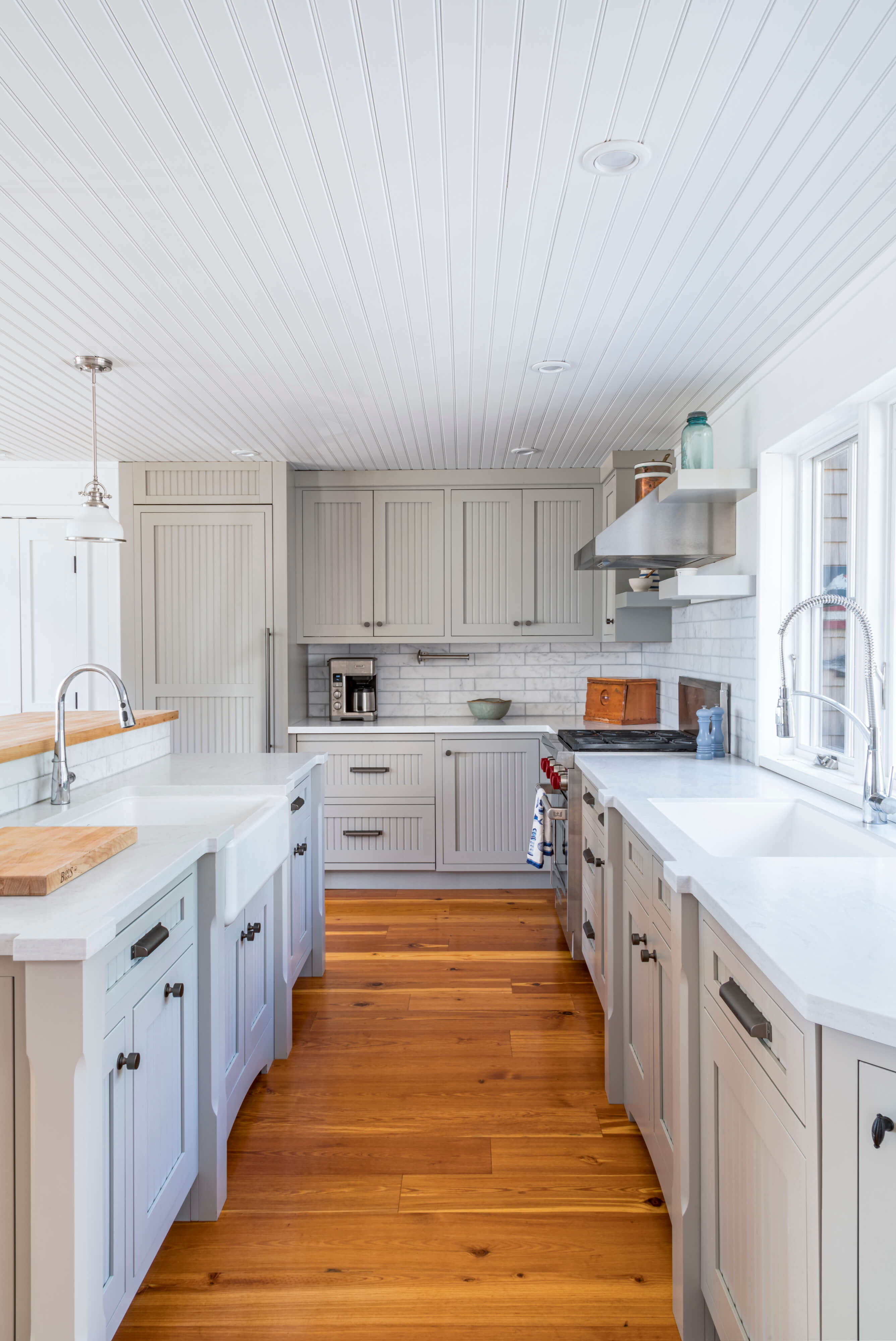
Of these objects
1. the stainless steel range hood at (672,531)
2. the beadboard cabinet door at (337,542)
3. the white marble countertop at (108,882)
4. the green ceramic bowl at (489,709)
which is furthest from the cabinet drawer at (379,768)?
the white marble countertop at (108,882)

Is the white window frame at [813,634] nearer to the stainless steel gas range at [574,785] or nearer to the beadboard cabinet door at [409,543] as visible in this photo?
the stainless steel gas range at [574,785]

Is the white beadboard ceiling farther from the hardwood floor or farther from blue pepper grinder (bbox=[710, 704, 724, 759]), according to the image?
the hardwood floor

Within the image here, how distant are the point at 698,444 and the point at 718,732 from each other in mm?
1153

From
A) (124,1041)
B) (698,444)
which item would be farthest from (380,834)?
(124,1041)

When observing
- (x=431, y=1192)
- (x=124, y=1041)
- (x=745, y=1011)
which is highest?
(x=745, y=1011)

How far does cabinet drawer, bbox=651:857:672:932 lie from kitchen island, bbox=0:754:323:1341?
3.23 ft

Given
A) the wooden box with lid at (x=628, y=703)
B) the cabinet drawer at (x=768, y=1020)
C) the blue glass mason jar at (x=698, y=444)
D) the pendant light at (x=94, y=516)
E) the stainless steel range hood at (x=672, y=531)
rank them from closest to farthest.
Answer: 1. the cabinet drawer at (x=768, y=1020)
2. the pendant light at (x=94, y=516)
3. the blue glass mason jar at (x=698, y=444)
4. the stainless steel range hood at (x=672, y=531)
5. the wooden box with lid at (x=628, y=703)

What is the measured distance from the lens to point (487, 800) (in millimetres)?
4586

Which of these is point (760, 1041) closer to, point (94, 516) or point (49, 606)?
point (94, 516)

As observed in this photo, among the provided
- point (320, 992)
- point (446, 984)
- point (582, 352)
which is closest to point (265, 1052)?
point (320, 992)

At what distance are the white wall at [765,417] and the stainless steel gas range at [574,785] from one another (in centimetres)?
34

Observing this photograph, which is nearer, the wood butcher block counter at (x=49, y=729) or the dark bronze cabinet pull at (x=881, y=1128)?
the dark bronze cabinet pull at (x=881, y=1128)

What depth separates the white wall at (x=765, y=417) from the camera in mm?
2145

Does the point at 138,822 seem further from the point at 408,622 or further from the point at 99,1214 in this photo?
the point at 408,622
